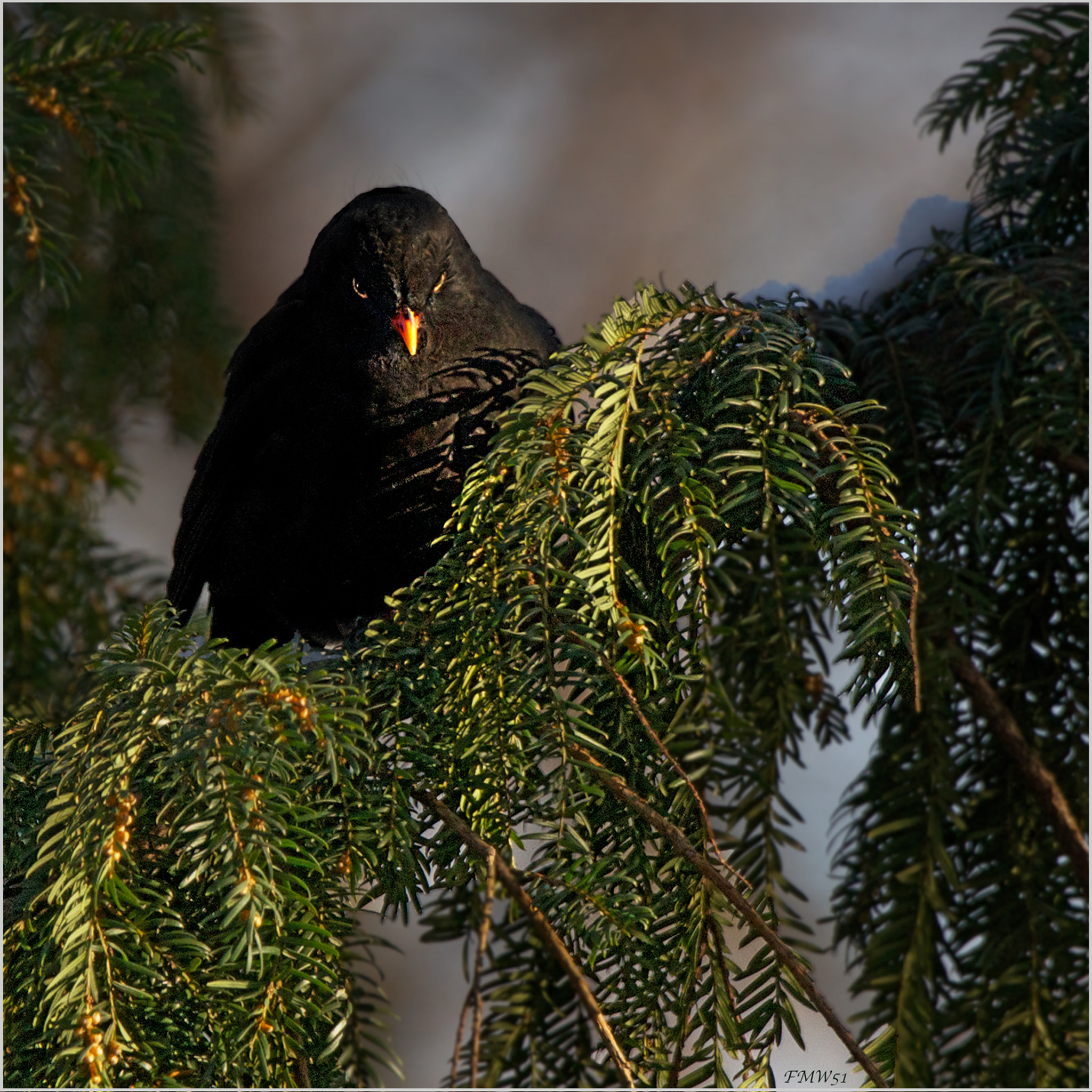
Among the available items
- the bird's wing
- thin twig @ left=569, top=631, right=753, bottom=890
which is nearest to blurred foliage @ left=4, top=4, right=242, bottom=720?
the bird's wing

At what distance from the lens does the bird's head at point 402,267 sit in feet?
1.52

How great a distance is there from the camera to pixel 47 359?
0.88m

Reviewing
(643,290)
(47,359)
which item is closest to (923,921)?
(643,290)

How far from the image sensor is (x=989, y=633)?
62 cm

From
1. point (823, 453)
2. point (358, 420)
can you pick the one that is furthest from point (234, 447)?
point (823, 453)

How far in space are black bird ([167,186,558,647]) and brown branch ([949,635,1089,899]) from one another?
29cm

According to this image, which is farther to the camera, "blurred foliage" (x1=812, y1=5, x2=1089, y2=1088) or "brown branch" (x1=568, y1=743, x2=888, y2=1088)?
"blurred foliage" (x1=812, y1=5, x2=1089, y2=1088)

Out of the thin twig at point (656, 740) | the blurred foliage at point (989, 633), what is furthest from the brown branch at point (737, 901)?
the blurred foliage at point (989, 633)

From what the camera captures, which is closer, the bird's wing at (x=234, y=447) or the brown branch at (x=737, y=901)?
the brown branch at (x=737, y=901)

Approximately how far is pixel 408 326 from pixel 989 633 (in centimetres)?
40

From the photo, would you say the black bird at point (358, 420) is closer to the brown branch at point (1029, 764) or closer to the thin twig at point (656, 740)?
the thin twig at point (656, 740)

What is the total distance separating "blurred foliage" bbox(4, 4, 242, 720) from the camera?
0.51 meters

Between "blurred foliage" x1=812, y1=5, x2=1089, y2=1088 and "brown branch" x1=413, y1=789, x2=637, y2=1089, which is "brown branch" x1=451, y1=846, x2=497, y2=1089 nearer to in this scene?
"brown branch" x1=413, y1=789, x2=637, y2=1089

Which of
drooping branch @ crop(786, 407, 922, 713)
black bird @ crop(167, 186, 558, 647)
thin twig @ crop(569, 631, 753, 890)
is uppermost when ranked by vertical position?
black bird @ crop(167, 186, 558, 647)
